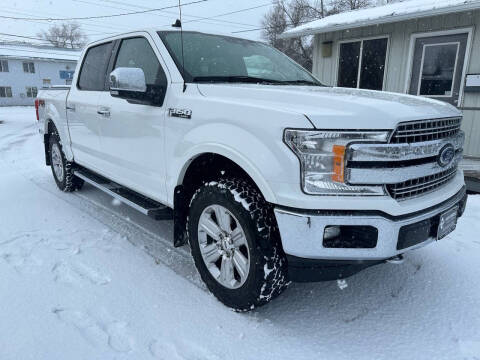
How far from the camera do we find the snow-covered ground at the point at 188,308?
2.19 meters

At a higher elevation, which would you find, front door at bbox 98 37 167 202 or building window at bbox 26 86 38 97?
front door at bbox 98 37 167 202

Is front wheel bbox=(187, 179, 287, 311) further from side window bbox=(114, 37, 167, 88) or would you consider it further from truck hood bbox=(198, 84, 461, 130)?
side window bbox=(114, 37, 167, 88)

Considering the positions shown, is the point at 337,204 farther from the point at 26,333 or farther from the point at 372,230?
the point at 26,333

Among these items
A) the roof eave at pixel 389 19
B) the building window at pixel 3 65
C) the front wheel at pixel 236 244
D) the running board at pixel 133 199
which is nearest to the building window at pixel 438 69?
the roof eave at pixel 389 19

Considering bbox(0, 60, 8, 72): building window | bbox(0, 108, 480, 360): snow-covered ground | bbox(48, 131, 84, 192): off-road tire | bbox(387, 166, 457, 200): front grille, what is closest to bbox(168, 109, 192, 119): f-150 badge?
bbox(0, 108, 480, 360): snow-covered ground

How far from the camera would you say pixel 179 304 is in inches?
103

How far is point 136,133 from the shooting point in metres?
3.21

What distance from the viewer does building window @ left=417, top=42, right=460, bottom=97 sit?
25.1ft

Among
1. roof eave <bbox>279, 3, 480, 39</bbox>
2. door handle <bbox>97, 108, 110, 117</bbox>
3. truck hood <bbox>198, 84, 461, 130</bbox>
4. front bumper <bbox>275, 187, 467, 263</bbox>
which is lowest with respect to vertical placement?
front bumper <bbox>275, 187, 467, 263</bbox>

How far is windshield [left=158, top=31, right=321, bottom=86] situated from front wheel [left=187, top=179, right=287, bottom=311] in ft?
3.27

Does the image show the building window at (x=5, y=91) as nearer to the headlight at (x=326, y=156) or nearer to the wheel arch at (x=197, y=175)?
the wheel arch at (x=197, y=175)

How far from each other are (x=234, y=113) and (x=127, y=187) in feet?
5.71

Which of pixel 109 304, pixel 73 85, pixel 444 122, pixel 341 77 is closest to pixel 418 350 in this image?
pixel 444 122

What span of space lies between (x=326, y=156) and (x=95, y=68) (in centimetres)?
324
